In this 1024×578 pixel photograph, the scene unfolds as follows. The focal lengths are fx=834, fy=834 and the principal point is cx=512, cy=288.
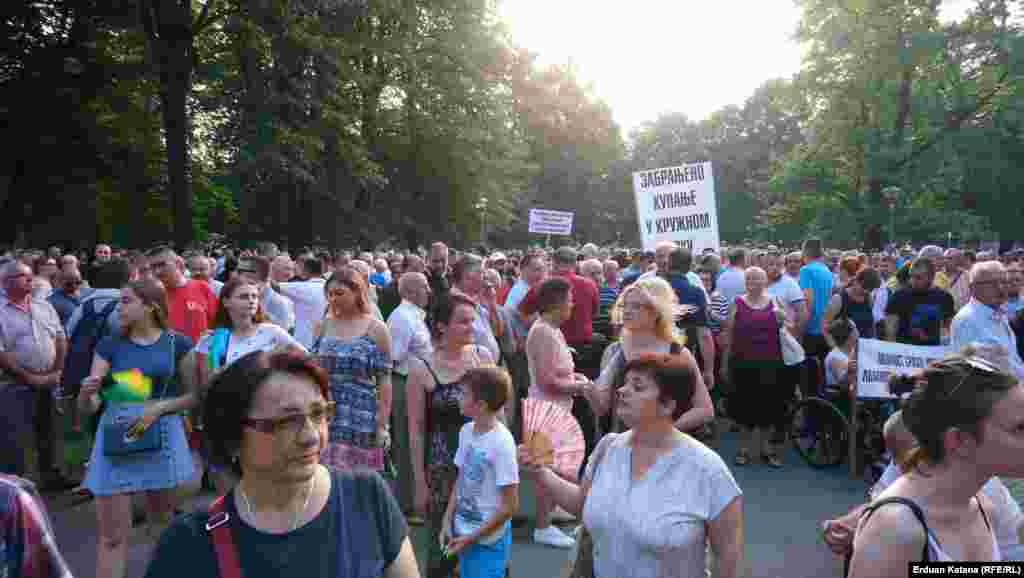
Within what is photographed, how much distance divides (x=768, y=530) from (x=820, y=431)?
230 centimetres

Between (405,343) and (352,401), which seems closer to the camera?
(352,401)

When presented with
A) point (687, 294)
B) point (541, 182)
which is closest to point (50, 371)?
point (687, 294)

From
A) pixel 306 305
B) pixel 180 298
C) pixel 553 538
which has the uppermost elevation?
pixel 180 298

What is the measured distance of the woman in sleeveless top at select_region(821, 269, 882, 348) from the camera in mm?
8719

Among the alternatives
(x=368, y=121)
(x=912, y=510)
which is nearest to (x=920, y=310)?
(x=912, y=510)

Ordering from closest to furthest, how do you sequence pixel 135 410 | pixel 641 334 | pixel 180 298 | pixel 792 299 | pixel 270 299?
pixel 135 410
pixel 641 334
pixel 270 299
pixel 180 298
pixel 792 299

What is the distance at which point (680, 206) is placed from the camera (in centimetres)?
1288

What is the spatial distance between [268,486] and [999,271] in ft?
19.2

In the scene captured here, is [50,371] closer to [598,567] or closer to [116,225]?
[598,567]

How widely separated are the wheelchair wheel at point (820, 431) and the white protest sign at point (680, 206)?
425 cm

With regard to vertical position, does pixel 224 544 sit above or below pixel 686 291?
below

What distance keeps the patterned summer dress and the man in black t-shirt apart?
5.44 metres

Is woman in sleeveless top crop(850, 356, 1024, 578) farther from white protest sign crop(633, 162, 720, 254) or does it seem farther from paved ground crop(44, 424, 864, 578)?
white protest sign crop(633, 162, 720, 254)

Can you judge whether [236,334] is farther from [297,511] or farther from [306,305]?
[297,511]
